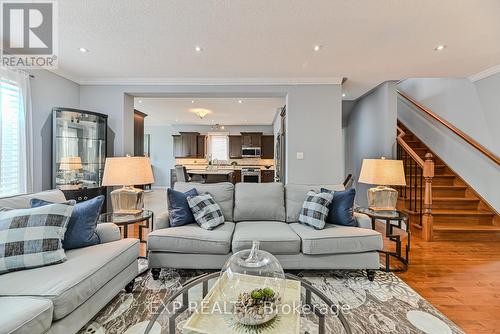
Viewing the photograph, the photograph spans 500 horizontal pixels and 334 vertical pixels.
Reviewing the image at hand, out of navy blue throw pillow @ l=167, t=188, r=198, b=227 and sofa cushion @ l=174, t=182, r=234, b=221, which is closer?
navy blue throw pillow @ l=167, t=188, r=198, b=227

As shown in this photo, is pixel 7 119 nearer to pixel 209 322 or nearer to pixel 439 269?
pixel 209 322

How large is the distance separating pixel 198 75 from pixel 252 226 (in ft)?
9.10

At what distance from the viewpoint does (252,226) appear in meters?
2.68

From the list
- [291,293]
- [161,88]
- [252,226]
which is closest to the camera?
[291,293]

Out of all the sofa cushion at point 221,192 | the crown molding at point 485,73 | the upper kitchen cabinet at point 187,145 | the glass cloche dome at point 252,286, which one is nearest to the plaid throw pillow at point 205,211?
the sofa cushion at point 221,192

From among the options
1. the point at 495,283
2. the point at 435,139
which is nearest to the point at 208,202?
the point at 495,283

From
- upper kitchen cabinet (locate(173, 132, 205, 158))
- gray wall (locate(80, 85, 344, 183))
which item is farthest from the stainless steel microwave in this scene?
gray wall (locate(80, 85, 344, 183))

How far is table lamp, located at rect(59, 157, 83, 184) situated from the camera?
12.1 feet

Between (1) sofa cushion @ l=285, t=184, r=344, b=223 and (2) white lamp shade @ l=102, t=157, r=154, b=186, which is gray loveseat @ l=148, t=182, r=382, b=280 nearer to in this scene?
(1) sofa cushion @ l=285, t=184, r=344, b=223

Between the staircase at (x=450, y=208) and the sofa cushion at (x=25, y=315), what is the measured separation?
4.60 m

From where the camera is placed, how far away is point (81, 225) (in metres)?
1.97

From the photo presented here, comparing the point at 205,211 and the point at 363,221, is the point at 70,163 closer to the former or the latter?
the point at 205,211

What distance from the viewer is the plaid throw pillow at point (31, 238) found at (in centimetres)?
158

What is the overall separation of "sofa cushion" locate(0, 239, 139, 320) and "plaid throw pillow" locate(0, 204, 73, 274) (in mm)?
58
